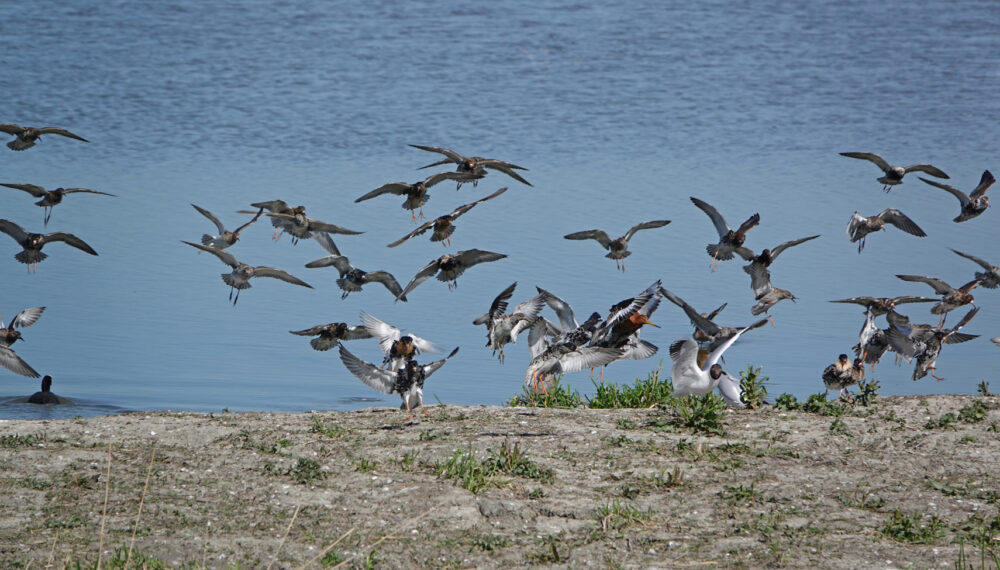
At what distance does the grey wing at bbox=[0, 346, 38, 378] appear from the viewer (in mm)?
11609

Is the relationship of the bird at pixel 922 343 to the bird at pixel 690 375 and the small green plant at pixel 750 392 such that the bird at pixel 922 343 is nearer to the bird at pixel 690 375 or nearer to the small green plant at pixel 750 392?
the small green plant at pixel 750 392

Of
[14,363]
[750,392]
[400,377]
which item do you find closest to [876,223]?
[750,392]

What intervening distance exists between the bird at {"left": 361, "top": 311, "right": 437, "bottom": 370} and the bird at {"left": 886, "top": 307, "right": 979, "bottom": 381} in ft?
15.1

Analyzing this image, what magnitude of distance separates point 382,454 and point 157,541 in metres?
2.01

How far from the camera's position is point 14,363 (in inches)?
459

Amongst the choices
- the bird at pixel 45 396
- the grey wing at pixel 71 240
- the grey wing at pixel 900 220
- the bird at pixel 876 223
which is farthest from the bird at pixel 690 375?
the grey wing at pixel 71 240

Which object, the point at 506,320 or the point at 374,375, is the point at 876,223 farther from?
the point at 374,375

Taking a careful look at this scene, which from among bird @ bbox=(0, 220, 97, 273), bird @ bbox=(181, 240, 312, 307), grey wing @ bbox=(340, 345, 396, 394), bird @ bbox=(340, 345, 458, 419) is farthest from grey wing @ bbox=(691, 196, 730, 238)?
bird @ bbox=(0, 220, 97, 273)

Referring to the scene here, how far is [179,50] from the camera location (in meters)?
31.9

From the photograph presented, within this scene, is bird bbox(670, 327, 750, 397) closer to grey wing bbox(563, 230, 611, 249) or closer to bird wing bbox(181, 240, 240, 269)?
→ grey wing bbox(563, 230, 611, 249)

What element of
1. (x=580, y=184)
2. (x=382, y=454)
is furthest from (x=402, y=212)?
(x=382, y=454)

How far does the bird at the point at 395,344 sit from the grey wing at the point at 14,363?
3.11 meters

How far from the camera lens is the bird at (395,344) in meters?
10.9

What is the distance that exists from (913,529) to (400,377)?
4313mm
